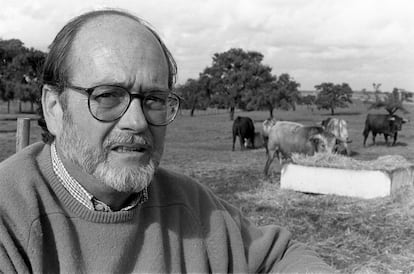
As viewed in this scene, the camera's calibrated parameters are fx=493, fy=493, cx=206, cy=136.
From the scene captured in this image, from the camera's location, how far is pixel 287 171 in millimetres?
9539

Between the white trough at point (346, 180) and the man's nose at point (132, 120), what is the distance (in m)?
7.73

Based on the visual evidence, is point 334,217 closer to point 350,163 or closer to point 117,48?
point 350,163

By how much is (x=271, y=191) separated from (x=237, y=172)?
10.4 ft

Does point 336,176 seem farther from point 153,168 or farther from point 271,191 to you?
point 153,168

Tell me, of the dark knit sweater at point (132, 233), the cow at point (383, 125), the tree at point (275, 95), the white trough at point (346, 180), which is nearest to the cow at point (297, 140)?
the white trough at point (346, 180)

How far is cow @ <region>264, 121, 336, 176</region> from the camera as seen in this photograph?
11.9 m

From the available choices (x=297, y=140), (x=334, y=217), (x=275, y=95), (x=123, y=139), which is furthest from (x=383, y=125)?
(x=123, y=139)

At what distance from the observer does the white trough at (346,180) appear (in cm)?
866

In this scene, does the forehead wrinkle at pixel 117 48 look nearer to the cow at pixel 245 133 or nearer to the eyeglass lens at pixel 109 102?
the eyeglass lens at pixel 109 102

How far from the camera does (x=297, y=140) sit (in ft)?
40.6

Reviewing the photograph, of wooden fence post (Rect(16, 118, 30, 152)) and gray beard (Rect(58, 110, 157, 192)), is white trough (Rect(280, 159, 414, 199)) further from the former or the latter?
gray beard (Rect(58, 110, 157, 192))

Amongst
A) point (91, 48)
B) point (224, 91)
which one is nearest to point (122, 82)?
point (91, 48)

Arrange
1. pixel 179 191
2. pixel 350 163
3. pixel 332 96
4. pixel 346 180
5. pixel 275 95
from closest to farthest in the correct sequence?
pixel 179 191, pixel 346 180, pixel 350 163, pixel 275 95, pixel 332 96

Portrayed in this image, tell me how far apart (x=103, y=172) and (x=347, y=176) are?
7.84 m
